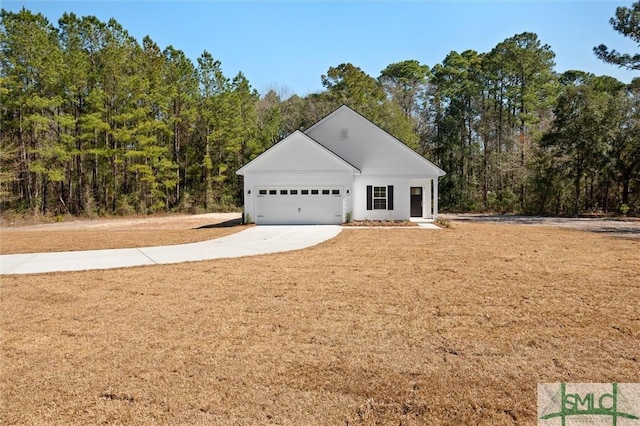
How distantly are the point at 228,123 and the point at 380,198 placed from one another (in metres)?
18.5

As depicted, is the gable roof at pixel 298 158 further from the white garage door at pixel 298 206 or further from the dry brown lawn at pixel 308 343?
the dry brown lawn at pixel 308 343

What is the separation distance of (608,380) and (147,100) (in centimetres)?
3359

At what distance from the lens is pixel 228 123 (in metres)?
34.4

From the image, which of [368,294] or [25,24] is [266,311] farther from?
[25,24]

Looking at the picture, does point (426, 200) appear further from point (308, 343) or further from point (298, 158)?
point (308, 343)

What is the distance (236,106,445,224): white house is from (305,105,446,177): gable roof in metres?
0.06

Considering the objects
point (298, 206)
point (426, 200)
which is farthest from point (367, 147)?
point (298, 206)

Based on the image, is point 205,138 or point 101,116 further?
point 205,138

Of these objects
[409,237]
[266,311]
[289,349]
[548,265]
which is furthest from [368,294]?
[409,237]

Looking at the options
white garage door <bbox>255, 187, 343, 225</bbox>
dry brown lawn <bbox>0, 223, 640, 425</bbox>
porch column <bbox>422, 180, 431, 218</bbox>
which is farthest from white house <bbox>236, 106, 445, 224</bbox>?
dry brown lawn <bbox>0, 223, 640, 425</bbox>

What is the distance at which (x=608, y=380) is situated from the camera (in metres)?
3.53

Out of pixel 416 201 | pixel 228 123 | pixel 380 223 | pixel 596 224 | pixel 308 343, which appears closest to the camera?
pixel 308 343

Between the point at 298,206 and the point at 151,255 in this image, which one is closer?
the point at 151,255

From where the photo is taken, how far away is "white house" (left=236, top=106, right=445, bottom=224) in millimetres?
20203
